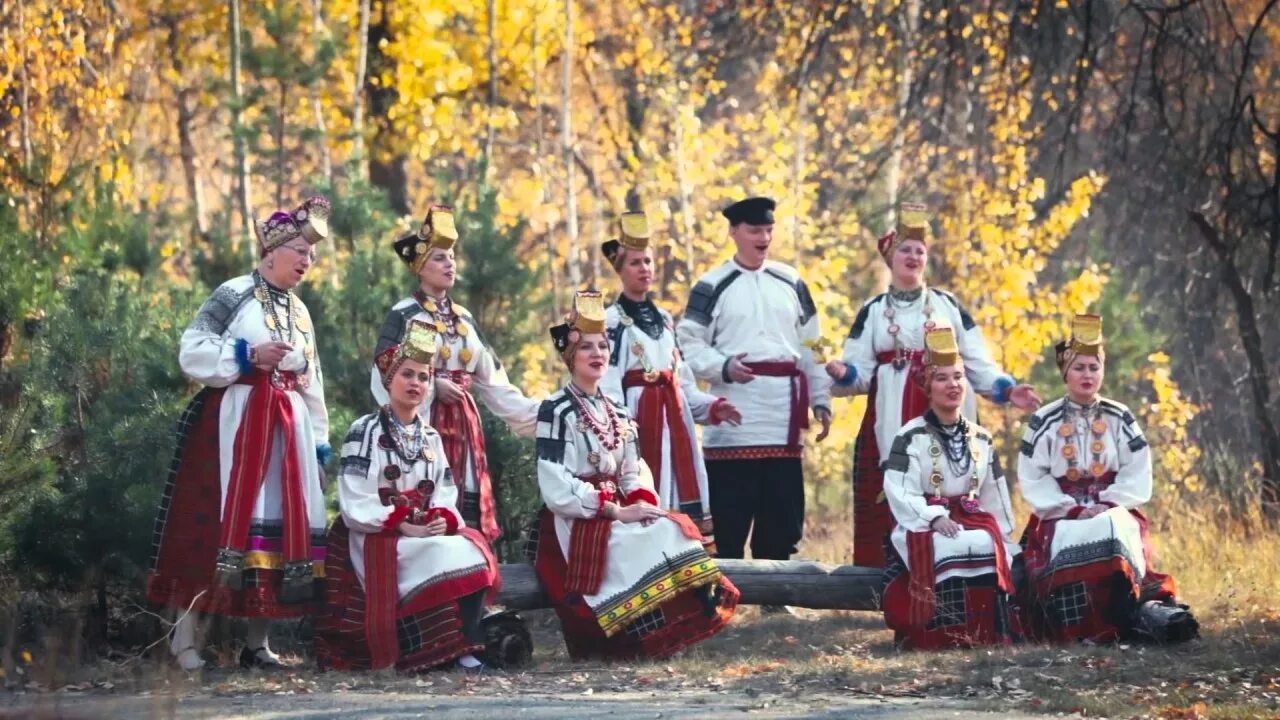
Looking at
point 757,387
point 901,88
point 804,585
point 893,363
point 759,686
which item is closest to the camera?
point 759,686

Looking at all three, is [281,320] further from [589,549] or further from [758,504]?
[758,504]

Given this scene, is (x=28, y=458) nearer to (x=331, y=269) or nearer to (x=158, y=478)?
(x=158, y=478)

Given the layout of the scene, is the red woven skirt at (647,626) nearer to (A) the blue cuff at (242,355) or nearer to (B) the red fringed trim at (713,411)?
(B) the red fringed trim at (713,411)

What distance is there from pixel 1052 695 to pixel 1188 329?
1007 cm

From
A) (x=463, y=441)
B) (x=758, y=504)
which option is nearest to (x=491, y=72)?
(x=758, y=504)

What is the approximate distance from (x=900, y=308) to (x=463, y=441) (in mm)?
2228

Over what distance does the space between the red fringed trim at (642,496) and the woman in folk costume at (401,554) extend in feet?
2.29

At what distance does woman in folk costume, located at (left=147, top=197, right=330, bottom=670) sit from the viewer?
8.17 m

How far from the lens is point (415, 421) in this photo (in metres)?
8.34

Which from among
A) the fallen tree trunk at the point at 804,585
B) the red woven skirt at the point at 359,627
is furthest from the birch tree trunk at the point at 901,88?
the red woven skirt at the point at 359,627

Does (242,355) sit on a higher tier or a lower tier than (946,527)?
higher

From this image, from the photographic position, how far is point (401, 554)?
8117 mm

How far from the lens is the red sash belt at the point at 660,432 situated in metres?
9.31

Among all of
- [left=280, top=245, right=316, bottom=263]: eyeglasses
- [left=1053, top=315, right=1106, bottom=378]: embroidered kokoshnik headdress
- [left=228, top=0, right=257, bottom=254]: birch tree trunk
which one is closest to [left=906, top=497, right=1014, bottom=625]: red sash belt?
[left=1053, top=315, right=1106, bottom=378]: embroidered kokoshnik headdress
